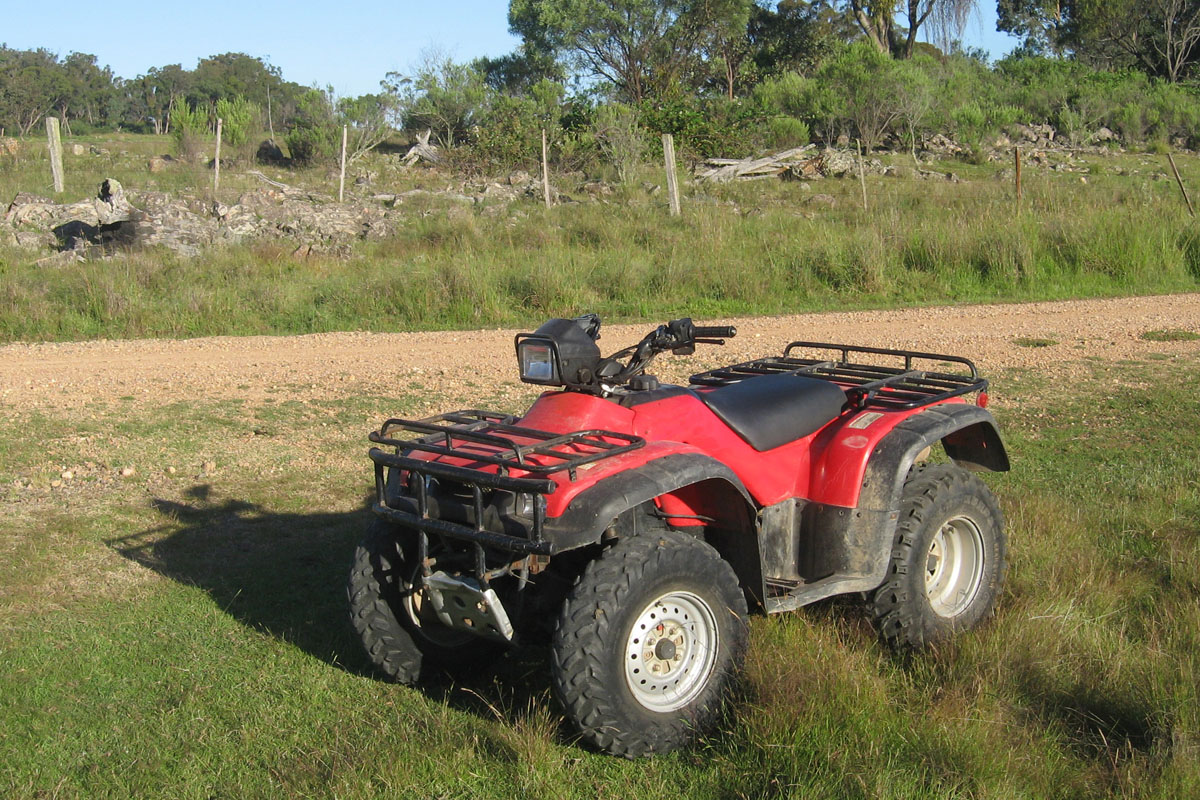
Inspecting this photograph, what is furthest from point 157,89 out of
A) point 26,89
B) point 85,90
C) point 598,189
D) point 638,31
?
point 598,189

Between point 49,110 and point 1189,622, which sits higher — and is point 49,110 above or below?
above

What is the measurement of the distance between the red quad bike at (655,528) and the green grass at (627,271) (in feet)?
28.9

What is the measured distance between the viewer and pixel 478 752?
365 cm

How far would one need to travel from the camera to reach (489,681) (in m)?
4.28

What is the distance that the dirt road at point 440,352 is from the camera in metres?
9.23

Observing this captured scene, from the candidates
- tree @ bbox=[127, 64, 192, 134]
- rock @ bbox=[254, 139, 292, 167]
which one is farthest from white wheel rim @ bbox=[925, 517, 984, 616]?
tree @ bbox=[127, 64, 192, 134]

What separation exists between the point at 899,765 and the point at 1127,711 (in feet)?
→ 3.24

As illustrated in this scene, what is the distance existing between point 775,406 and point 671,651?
1038 mm

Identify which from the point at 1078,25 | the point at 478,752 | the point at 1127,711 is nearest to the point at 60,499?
the point at 478,752

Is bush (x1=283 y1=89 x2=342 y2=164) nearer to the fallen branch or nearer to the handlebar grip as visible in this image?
the fallen branch

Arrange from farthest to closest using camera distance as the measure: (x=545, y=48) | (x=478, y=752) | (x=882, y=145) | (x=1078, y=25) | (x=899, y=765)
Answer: (x=1078, y=25), (x=545, y=48), (x=882, y=145), (x=478, y=752), (x=899, y=765)

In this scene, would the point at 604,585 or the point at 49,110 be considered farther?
the point at 49,110

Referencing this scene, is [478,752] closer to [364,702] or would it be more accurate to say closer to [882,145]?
[364,702]

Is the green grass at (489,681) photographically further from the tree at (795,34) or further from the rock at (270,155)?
the tree at (795,34)
